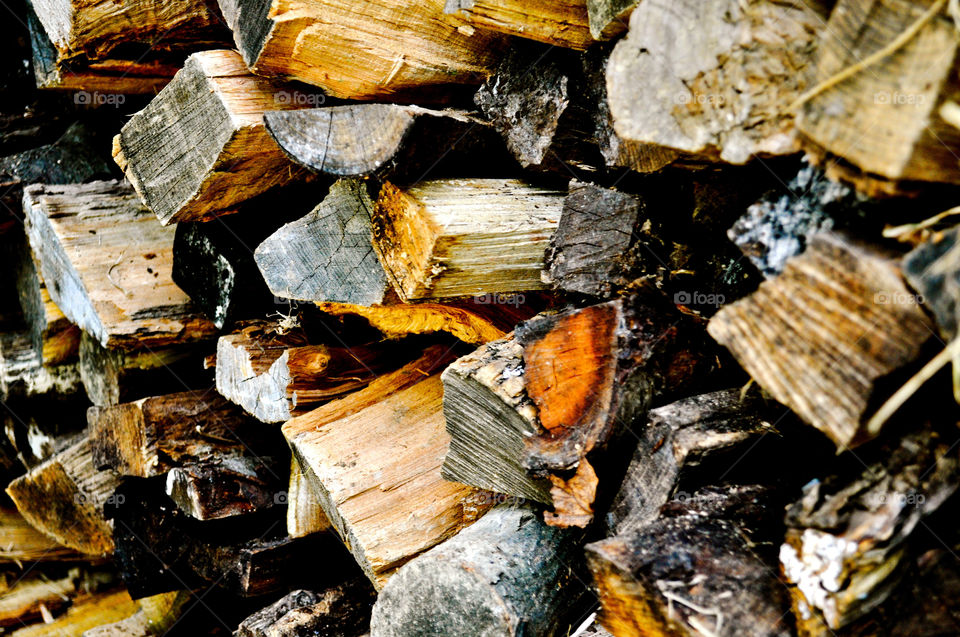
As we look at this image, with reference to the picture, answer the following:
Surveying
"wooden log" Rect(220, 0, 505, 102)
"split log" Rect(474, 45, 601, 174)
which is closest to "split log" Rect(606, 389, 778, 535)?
"split log" Rect(474, 45, 601, 174)

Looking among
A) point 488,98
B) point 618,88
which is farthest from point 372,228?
point 618,88

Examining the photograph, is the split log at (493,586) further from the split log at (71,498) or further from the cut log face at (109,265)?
the split log at (71,498)

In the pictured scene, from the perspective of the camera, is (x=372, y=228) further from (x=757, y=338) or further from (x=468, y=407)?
(x=757, y=338)

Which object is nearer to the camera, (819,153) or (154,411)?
(819,153)

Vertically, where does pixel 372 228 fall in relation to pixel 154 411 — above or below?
above

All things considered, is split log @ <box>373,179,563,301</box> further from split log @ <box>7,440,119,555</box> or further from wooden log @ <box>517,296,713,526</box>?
split log @ <box>7,440,119,555</box>

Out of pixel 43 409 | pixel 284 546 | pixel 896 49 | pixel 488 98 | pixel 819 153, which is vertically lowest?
pixel 43 409

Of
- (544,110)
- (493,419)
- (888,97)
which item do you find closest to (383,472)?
(493,419)
